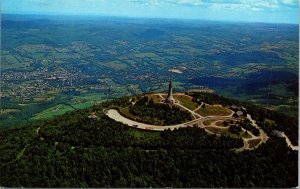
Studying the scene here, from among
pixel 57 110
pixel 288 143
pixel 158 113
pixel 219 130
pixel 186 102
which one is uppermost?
pixel 186 102

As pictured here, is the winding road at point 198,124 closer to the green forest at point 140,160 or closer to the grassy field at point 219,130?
the grassy field at point 219,130

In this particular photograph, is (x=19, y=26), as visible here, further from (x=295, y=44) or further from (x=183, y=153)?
(x=183, y=153)

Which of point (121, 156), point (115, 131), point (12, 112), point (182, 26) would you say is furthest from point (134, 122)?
point (182, 26)

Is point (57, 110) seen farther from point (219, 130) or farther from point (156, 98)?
point (219, 130)

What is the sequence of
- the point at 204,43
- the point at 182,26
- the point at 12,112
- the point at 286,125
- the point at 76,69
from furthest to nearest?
the point at 182,26
the point at 204,43
the point at 76,69
the point at 12,112
the point at 286,125

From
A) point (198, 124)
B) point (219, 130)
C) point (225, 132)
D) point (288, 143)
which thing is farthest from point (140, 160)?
point (288, 143)

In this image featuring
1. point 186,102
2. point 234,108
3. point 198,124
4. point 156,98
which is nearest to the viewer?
point 198,124
